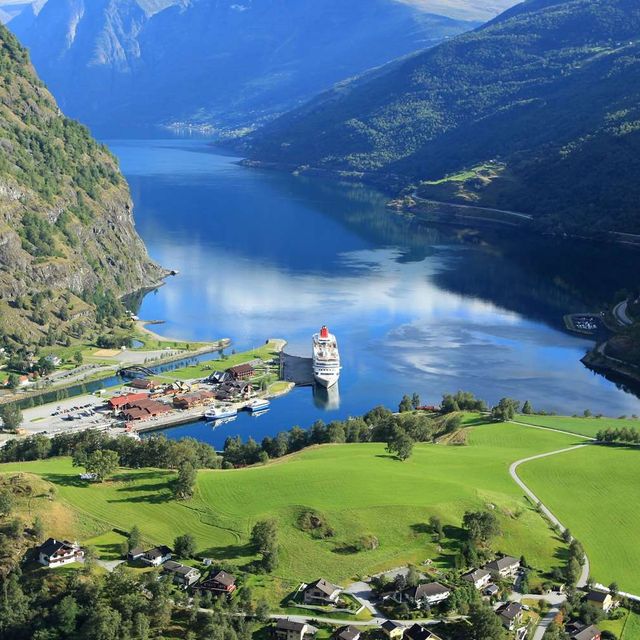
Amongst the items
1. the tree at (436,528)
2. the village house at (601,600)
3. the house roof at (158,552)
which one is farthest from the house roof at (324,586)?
the village house at (601,600)

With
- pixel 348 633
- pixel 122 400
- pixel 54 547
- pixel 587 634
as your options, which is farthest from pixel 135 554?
pixel 122 400

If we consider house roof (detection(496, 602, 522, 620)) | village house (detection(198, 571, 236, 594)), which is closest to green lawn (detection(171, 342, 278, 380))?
village house (detection(198, 571, 236, 594))

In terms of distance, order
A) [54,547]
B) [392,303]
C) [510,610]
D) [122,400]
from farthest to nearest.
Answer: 1. [392,303]
2. [122,400]
3. [54,547]
4. [510,610]

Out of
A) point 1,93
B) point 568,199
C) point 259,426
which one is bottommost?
point 259,426

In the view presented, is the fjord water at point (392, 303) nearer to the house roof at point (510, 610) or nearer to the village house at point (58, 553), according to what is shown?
the village house at point (58, 553)

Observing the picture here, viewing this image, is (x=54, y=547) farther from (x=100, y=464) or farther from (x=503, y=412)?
(x=503, y=412)

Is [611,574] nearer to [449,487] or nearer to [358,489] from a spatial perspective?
[449,487]

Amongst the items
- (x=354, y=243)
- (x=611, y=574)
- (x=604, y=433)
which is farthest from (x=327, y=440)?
(x=354, y=243)
